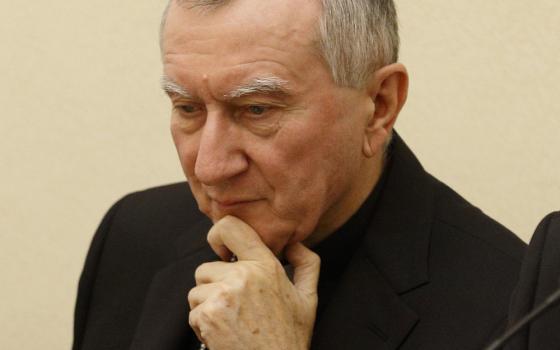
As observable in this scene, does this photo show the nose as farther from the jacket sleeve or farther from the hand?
the jacket sleeve

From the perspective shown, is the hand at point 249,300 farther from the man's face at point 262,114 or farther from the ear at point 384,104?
the ear at point 384,104

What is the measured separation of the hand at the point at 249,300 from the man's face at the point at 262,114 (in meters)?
0.05

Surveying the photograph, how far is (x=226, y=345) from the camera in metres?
1.66

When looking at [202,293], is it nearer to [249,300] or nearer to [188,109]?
[249,300]

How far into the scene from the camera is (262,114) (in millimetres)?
1691

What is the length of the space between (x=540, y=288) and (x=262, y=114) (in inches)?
22.9

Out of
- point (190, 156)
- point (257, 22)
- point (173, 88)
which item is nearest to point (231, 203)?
point (190, 156)

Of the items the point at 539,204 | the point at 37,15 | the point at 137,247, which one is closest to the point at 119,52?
the point at 37,15

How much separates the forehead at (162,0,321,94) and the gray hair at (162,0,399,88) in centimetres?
2

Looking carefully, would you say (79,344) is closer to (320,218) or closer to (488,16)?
(320,218)

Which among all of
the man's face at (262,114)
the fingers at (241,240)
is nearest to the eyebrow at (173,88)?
the man's face at (262,114)

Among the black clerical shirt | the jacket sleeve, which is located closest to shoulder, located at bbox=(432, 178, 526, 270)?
the black clerical shirt

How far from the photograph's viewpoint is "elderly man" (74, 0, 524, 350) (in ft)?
5.43

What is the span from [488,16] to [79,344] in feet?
3.90
